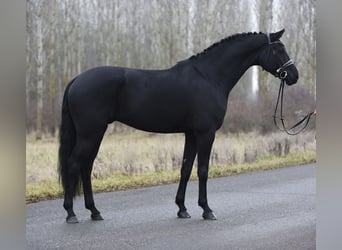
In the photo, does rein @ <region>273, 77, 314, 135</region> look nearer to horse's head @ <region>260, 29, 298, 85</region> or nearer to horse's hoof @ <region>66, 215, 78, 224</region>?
horse's head @ <region>260, 29, 298, 85</region>

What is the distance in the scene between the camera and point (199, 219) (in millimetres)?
4191

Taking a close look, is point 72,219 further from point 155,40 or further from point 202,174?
point 155,40

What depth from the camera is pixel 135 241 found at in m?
4.04

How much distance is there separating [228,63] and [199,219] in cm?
123

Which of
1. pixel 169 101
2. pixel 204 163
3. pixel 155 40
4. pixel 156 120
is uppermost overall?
pixel 155 40

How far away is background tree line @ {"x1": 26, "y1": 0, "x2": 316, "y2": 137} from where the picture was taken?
156 inches

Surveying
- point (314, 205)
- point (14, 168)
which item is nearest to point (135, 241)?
point (14, 168)

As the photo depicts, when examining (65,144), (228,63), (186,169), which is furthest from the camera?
(228,63)

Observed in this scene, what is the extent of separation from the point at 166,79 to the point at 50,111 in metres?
0.89

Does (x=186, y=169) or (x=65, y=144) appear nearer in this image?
(x=65, y=144)

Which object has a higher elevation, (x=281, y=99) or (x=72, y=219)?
(x=281, y=99)

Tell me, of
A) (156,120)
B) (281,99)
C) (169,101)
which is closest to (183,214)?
(156,120)

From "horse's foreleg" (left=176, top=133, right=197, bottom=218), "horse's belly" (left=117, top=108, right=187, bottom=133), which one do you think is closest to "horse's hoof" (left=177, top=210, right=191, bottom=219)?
"horse's foreleg" (left=176, top=133, right=197, bottom=218)

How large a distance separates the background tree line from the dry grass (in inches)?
4.3
